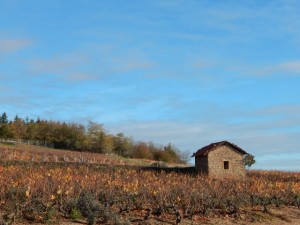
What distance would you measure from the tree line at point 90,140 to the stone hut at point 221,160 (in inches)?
1531

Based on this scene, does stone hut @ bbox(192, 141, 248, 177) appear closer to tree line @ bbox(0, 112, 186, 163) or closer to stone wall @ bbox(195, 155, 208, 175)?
stone wall @ bbox(195, 155, 208, 175)

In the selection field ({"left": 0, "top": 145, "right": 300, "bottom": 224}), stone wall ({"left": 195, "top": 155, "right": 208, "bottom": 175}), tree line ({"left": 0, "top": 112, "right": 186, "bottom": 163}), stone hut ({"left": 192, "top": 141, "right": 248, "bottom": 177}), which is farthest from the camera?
tree line ({"left": 0, "top": 112, "right": 186, "bottom": 163})

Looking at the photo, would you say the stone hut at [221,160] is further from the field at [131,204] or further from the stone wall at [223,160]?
the field at [131,204]

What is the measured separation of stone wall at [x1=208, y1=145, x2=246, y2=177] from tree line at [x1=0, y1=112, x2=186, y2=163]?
39.0m

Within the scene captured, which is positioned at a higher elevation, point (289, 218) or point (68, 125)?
point (68, 125)

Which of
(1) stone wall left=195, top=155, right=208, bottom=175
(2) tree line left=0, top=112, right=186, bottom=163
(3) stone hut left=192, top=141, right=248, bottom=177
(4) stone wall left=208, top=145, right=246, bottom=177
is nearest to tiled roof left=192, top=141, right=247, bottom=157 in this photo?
(3) stone hut left=192, top=141, right=248, bottom=177

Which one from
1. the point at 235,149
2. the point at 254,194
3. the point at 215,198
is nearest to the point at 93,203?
the point at 215,198

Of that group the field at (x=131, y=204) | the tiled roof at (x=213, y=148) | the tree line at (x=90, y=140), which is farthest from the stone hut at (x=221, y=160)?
the tree line at (x=90, y=140)

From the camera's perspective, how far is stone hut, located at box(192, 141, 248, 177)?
1630 inches

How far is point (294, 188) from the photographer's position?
2819 centimetres

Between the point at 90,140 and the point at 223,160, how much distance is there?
48.8 metres

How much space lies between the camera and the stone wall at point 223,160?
41406 mm

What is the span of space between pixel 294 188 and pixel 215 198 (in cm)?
896

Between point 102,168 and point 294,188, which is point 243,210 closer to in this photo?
point 294,188
